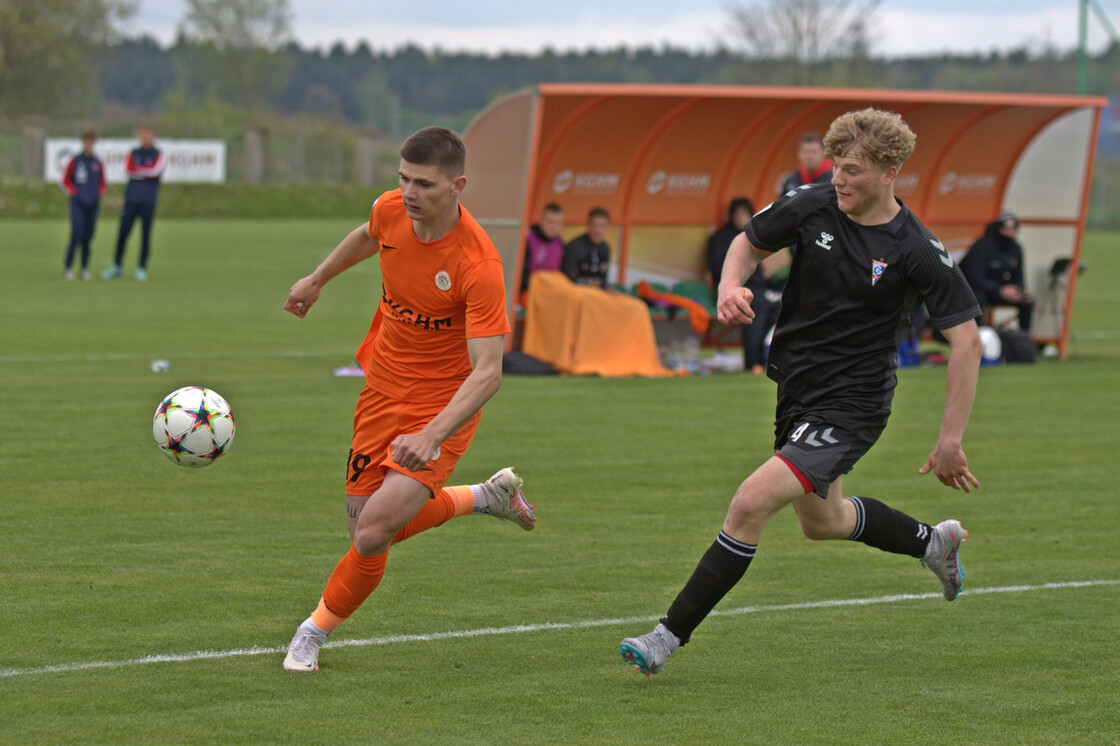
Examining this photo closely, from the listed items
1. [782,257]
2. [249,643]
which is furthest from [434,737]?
[782,257]

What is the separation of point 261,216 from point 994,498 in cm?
4629

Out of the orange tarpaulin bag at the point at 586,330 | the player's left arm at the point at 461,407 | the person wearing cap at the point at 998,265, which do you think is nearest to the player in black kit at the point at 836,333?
the player's left arm at the point at 461,407

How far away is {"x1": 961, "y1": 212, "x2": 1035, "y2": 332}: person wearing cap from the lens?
52.9 feet

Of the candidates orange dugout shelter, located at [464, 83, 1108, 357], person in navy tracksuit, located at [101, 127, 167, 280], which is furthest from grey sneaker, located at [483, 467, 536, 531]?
person in navy tracksuit, located at [101, 127, 167, 280]

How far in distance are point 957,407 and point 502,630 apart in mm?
1926

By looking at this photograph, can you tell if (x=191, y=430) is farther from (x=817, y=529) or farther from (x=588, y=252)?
(x=588, y=252)

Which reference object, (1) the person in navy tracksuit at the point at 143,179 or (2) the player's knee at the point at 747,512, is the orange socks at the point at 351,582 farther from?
(1) the person in navy tracksuit at the point at 143,179

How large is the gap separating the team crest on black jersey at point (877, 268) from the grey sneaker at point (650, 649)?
1.43 m

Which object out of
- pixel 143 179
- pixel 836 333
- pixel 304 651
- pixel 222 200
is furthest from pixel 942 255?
pixel 222 200

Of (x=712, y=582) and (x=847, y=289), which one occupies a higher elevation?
(x=847, y=289)

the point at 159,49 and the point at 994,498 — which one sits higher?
the point at 159,49

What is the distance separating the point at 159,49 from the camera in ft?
360

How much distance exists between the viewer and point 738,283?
16.7ft

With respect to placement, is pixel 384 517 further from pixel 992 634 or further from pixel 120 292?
pixel 120 292
